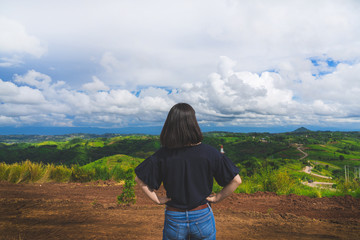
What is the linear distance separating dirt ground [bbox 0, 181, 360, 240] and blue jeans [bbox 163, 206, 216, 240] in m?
3.20

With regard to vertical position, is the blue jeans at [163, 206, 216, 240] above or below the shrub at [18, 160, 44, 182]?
above

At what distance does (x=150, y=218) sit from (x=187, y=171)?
4.64 metres

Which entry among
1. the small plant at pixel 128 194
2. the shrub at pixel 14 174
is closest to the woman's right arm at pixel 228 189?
the small plant at pixel 128 194

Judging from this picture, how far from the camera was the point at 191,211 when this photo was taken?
6.82ft

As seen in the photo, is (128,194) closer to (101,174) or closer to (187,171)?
(187,171)

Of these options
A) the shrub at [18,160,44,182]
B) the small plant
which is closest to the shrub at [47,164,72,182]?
the shrub at [18,160,44,182]

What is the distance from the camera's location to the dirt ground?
16.4ft

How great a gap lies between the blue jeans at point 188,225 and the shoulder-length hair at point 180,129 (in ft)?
2.20

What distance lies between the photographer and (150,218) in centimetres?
603

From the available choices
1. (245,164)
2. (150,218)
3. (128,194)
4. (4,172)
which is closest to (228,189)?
(150,218)

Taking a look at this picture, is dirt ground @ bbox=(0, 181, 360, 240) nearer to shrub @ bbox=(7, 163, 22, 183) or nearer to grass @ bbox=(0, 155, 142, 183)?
shrub @ bbox=(7, 163, 22, 183)

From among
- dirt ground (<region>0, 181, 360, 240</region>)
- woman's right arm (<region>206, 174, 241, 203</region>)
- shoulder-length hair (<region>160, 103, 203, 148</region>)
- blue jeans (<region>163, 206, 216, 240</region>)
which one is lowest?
dirt ground (<region>0, 181, 360, 240</region>)

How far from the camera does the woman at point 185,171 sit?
6.75 ft

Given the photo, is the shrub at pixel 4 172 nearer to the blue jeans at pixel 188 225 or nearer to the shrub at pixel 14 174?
the shrub at pixel 14 174
